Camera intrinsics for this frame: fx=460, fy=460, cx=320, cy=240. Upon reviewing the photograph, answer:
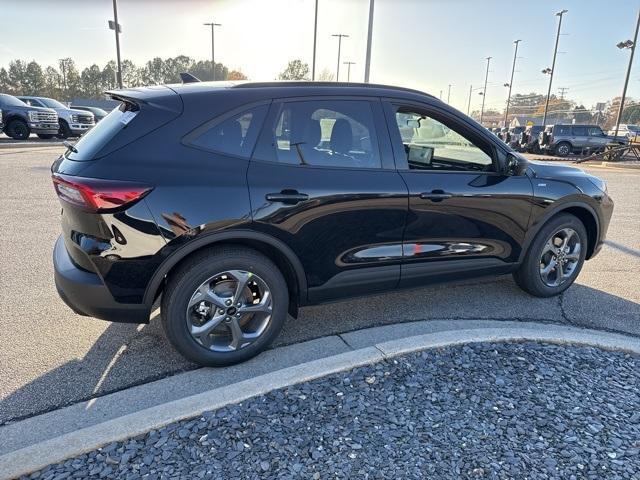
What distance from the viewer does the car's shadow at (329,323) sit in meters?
2.71

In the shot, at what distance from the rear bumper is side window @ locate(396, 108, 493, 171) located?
2159 millimetres

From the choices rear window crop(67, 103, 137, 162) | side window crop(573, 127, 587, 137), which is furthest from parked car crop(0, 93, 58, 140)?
side window crop(573, 127, 587, 137)

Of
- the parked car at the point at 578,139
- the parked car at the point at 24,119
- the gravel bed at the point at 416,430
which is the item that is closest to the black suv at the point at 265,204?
the gravel bed at the point at 416,430

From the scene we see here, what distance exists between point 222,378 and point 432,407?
127 cm

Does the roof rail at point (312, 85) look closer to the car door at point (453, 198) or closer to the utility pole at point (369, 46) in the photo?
the car door at point (453, 198)

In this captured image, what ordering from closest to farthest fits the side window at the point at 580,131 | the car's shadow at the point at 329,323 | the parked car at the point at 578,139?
1. the car's shadow at the point at 329,323
2. the parked car at the point at 578,139
3. the side window at the point at 580,131

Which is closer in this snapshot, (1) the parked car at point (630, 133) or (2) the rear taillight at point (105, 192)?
(2) the rear taillight at point (105, 192)

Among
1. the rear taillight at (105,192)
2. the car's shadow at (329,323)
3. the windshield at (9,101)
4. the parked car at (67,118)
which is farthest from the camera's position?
the parked car at (67,118)

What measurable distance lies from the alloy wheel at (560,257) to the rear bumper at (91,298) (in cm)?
339

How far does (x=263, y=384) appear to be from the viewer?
263 cm

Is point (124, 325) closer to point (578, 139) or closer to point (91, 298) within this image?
point (91, 298)

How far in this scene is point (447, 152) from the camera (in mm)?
3850

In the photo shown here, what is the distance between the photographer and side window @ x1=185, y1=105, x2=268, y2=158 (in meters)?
2.76

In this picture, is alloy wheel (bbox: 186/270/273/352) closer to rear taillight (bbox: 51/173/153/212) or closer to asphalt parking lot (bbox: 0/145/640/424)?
asphalt parking lot (bbox: 0/145/640/424)
